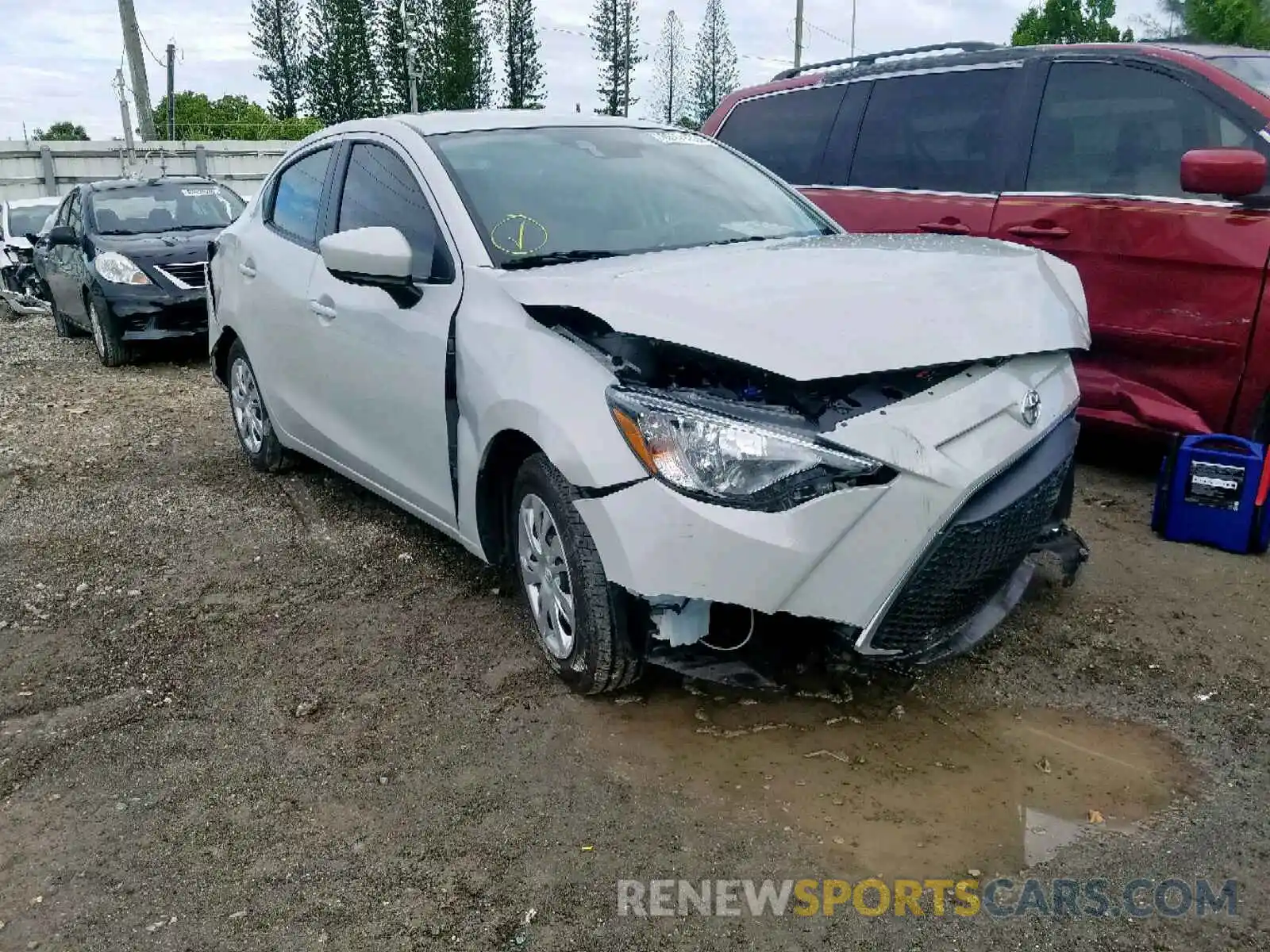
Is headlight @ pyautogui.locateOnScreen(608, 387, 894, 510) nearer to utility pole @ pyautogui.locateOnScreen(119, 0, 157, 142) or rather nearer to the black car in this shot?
the black car

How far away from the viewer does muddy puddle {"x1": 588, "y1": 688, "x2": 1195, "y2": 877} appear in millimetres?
2705

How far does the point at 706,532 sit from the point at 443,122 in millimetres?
2306

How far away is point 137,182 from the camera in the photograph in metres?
10.8

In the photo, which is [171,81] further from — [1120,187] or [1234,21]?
[1120,187]

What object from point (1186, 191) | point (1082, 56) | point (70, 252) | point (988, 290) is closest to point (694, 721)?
point (988, 290)

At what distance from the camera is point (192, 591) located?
4.46 meters

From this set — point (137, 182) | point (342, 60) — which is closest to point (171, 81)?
point (342, 60)

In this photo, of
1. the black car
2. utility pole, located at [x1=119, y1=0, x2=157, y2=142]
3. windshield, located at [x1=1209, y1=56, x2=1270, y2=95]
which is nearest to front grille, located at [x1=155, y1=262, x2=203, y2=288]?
the black car

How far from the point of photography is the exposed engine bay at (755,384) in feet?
9.24

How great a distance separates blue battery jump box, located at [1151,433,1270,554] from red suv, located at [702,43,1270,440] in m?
0.32

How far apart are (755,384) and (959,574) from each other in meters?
0.71

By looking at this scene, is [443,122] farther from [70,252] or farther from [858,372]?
[70,252]

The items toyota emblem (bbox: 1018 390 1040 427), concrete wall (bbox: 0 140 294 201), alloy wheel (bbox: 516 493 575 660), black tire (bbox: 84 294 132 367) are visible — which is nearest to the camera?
toyota emblem (bbox: 1018 390 1040 427)

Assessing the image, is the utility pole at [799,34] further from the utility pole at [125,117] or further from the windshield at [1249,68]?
the windshield at [1249,68]
